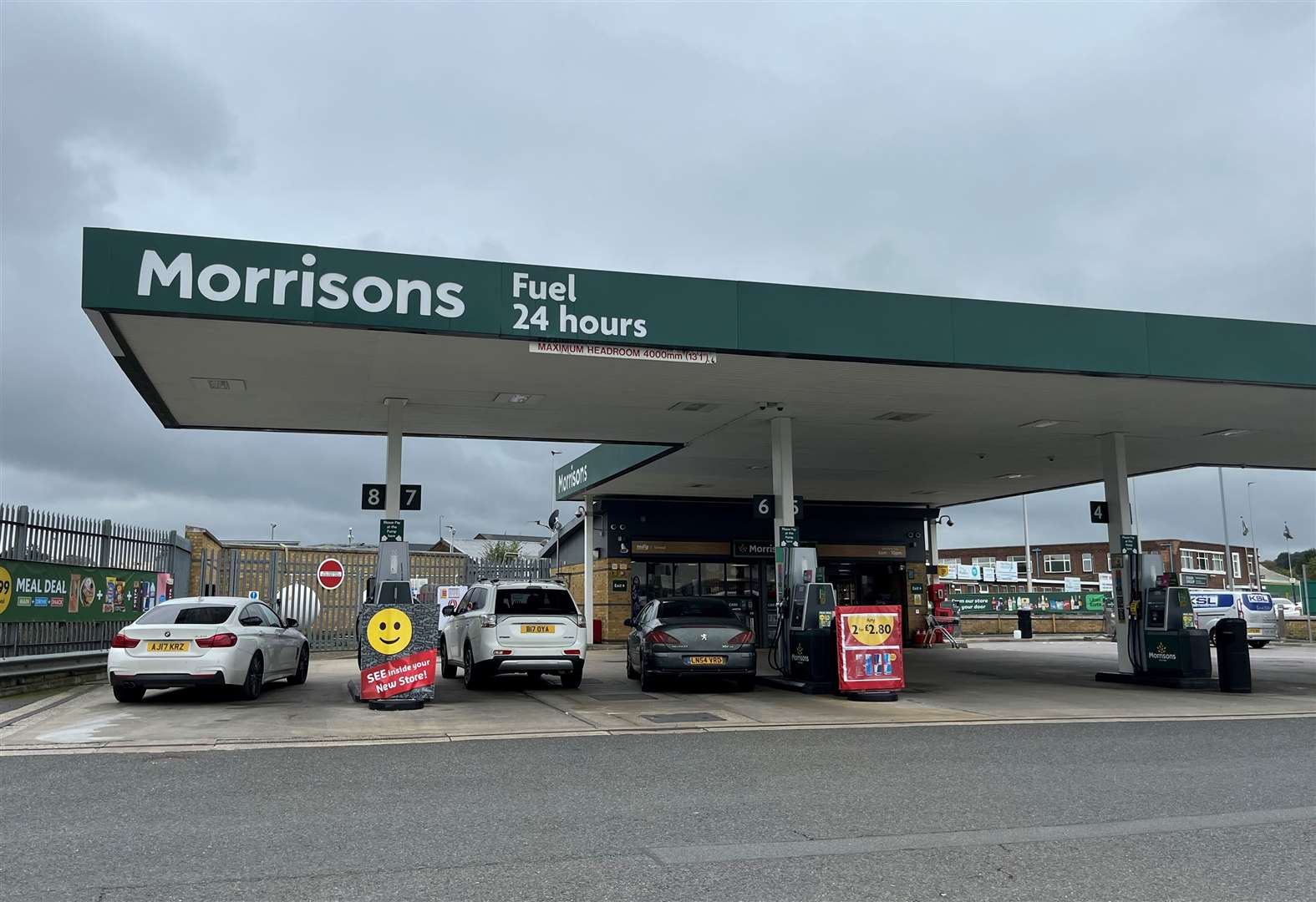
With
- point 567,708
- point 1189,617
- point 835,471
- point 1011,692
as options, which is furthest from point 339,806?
point 835,471

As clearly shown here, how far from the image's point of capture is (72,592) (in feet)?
49.4

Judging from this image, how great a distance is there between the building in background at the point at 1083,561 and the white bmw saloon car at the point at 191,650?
206ft

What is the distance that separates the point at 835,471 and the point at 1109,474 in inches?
258

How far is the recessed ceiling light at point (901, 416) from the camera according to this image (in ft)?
54.4

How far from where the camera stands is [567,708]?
1284cm

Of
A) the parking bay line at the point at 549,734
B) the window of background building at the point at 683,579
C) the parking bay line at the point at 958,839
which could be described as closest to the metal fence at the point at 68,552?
the parking bay line at the point at 549,734

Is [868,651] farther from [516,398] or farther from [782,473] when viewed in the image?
[516,398]

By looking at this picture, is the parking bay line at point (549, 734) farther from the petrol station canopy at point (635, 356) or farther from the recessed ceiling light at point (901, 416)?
the recessed ceiling light at point (901, 416)

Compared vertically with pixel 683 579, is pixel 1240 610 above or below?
below

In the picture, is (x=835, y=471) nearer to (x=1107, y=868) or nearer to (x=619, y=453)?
(x=619, y=453)

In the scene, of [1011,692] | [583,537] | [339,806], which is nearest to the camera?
[339,806]

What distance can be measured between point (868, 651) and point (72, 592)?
1155cm

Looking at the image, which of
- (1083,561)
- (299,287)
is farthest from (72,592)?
(1083,561)

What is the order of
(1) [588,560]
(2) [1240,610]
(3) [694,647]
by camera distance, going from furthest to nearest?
(2) [1240,610] → (1) [588,560] → (3) [694,647]
